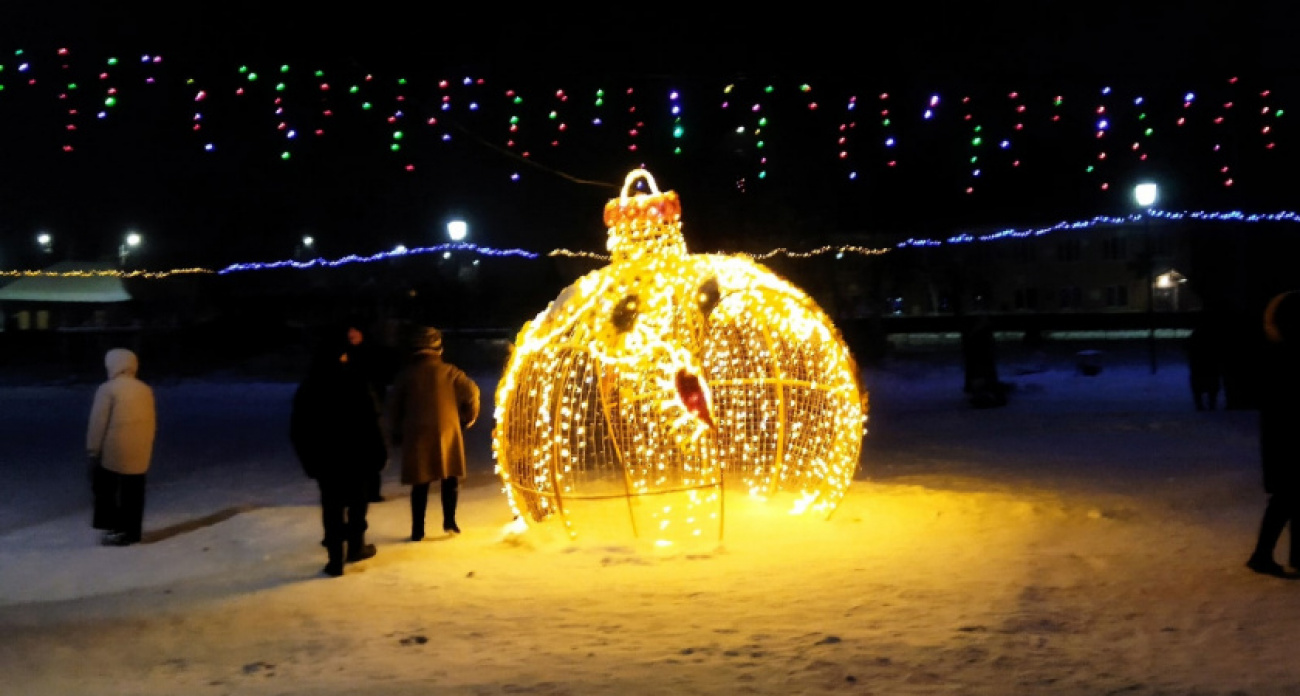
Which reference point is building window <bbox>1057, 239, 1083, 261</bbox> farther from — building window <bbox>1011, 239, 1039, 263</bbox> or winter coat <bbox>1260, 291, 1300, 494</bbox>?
winter coat <bbox>1260, 291, 1300, 494</bbox>

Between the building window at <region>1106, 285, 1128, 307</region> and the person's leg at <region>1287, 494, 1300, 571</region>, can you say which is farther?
the building window at <region>1106, 285, 1128, 307</region>

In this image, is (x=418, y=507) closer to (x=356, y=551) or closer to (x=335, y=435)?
(x=356, y=551)

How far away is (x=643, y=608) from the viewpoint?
6859 millimetres

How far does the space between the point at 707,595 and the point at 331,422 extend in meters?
2.72

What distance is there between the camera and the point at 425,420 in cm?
920

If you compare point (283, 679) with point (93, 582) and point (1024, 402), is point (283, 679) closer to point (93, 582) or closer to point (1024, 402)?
point (93, 582)

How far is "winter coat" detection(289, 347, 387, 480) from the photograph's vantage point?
26.6ft

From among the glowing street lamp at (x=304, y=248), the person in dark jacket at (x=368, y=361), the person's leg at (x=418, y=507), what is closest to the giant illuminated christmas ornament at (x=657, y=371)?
the person's leg at (x=418, y=507)

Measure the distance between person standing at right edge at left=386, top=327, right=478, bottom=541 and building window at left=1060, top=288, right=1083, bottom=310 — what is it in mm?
58686

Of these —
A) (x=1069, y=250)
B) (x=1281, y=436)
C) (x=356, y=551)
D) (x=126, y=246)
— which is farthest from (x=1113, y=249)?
(x=356, y=551)

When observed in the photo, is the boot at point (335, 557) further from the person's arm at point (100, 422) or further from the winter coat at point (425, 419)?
the person's arm at point (100, 422)

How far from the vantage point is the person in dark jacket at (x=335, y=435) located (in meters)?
8.10

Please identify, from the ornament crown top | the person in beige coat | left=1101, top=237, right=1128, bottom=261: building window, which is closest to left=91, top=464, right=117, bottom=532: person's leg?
the person in beige coat

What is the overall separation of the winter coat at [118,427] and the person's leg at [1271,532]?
7900mm
